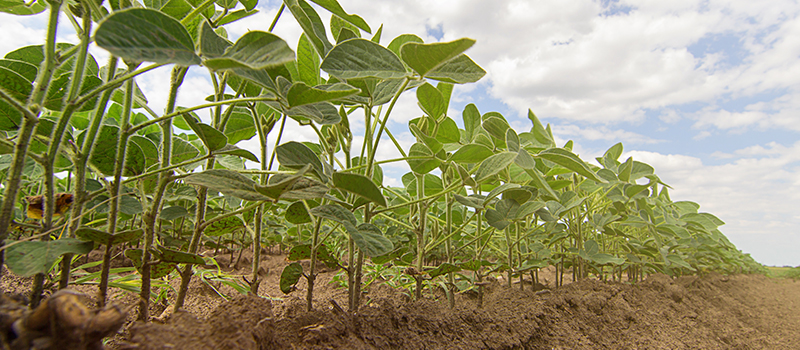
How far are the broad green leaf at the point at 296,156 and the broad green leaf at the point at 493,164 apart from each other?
0.33m

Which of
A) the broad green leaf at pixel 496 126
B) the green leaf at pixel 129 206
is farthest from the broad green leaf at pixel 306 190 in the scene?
the broad green leaf at pixel 496 126

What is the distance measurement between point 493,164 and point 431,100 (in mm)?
198

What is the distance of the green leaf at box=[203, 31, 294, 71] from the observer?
0.31m

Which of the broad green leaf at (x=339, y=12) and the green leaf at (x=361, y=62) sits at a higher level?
the broad green leaf at (x=339, y=12)

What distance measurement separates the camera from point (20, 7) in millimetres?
522

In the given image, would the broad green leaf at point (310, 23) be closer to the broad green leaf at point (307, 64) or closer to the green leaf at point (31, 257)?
the broad green leaf at point (307, 64)

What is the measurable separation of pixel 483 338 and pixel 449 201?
0.39 metres

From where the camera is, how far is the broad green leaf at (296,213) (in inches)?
26.5

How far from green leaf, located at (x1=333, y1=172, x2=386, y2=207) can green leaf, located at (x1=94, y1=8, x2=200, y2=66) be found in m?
0.21

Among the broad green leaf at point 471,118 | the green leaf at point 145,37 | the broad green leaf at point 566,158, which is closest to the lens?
the green leaf at point 145,37

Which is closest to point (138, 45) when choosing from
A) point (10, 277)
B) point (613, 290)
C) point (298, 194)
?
point (298, 194)

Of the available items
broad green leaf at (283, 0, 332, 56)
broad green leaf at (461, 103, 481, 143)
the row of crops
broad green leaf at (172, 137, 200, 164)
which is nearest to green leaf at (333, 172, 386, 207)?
the row of crops

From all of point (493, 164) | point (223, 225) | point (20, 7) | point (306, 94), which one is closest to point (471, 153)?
point (493, 164)

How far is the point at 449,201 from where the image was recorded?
1.01 m
